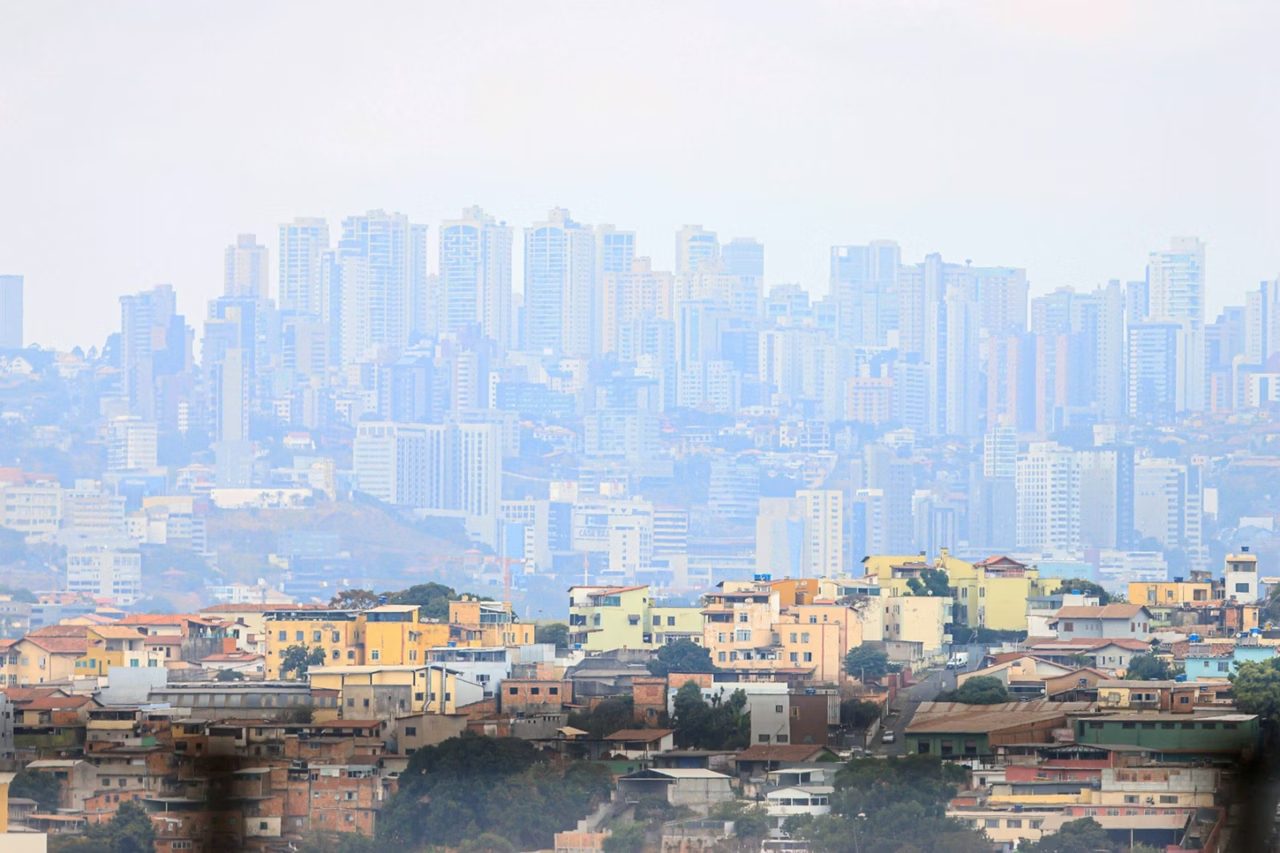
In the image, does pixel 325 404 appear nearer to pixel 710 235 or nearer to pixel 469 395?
pixel 469 395

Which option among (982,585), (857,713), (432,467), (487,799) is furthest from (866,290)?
(487,799)

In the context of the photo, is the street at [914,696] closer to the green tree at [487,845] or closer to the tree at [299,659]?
the green tree at [487,845]

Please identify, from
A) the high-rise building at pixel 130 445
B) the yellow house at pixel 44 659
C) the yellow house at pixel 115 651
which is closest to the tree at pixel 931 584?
the yellow house at pixel 115 651

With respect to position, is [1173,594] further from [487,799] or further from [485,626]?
[487,799]

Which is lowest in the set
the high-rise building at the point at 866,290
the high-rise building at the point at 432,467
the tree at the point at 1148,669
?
the tree at the point at 1148,669

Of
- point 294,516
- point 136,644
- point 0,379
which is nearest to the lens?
point 136,644

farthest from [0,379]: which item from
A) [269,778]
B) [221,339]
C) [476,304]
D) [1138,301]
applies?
[269,778]
